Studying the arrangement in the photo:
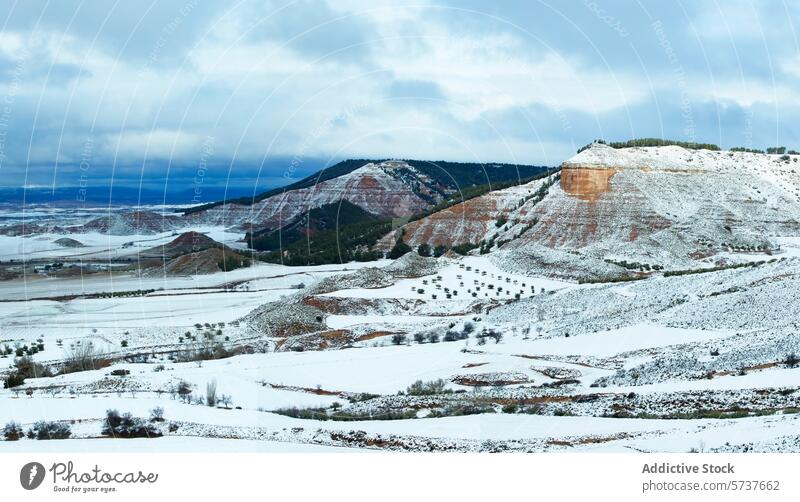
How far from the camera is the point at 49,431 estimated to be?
819 inches

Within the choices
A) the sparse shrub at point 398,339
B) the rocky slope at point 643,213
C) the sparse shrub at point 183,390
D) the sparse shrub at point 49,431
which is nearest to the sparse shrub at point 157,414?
the sparse shrub at point 49,431

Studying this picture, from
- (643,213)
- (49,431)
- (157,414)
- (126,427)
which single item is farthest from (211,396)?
(643,213)

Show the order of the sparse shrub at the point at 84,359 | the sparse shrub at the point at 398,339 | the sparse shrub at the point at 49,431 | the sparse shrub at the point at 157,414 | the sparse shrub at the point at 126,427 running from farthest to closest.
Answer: the sparse shrub at the point at 398,339
the sparse shrub at the point at 84,359
the sparse shrub at the point at 157,414
the sparse shrub at the point at 126,427
the sparse shrub at the point at 49,431

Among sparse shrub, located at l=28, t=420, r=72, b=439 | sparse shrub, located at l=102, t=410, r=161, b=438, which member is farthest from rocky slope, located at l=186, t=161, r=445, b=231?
sparse shrub, located at l=28, t=420, r=72, b=439

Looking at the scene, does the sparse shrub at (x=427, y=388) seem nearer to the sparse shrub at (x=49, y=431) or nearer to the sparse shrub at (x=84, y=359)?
Answer: the sparse shrub at (x=49, y=431)

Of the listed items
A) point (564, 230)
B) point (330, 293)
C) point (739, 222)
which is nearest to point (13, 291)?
point (330, 293)

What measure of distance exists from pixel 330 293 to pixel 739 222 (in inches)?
1911

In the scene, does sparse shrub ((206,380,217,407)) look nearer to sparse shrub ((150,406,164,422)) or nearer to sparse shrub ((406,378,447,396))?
sparse shrub ((150,406,164,422))

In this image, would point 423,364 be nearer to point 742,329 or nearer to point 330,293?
point 742,329

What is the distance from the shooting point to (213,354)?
39.3m

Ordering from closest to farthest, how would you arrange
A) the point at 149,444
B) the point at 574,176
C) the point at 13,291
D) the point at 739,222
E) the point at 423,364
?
the point at 149,444, the point at 423,364, the point at 13,291, the point at 739,222, the point at 574,176

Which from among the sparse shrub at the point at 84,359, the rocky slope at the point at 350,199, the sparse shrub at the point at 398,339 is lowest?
the sparse shrub at the point at 398,339

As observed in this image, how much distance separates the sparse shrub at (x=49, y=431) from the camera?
20.5 meters

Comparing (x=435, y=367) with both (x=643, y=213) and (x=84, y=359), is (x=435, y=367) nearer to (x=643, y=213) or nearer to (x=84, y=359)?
(x=84, y=359)
